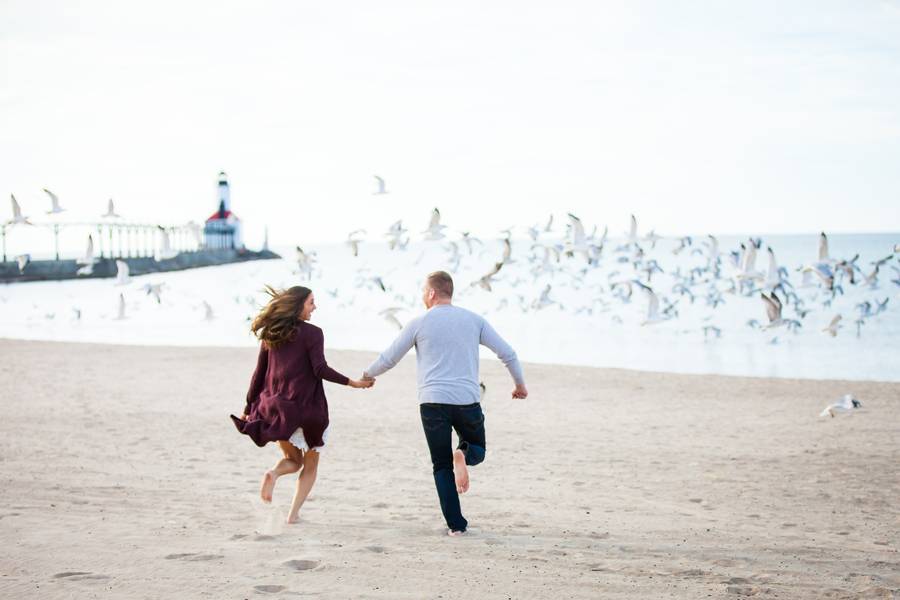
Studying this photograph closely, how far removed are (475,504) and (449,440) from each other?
4.76 feet

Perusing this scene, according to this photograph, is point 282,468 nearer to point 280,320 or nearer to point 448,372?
point 280,320

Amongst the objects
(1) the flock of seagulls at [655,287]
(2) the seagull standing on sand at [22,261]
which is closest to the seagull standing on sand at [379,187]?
(1) the flock of seagulls at [655,287]

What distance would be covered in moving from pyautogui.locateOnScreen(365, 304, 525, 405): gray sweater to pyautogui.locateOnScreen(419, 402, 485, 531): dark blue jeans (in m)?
0.07

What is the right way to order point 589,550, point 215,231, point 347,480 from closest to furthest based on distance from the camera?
1. point 589,550
2. point 347,480
3. point 215,231

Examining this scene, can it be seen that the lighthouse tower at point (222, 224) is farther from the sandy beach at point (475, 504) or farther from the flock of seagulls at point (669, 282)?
the sandy beach at point (475, 504)

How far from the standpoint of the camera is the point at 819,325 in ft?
109

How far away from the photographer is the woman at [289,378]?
598cm

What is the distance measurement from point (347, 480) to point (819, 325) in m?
29.1

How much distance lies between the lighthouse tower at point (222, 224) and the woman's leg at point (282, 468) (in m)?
130

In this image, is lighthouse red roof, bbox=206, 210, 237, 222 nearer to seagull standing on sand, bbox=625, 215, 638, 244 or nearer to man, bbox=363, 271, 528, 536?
seagull standing on sand, bbox=625, 215, 638, 244

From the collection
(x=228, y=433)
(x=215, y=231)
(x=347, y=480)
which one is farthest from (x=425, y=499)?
(x=215, y=231)

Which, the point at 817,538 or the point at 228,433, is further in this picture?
the point at 228,433

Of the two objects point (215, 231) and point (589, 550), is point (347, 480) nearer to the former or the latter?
point (589, 550)

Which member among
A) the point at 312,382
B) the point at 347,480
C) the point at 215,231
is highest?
the point at 215,231
